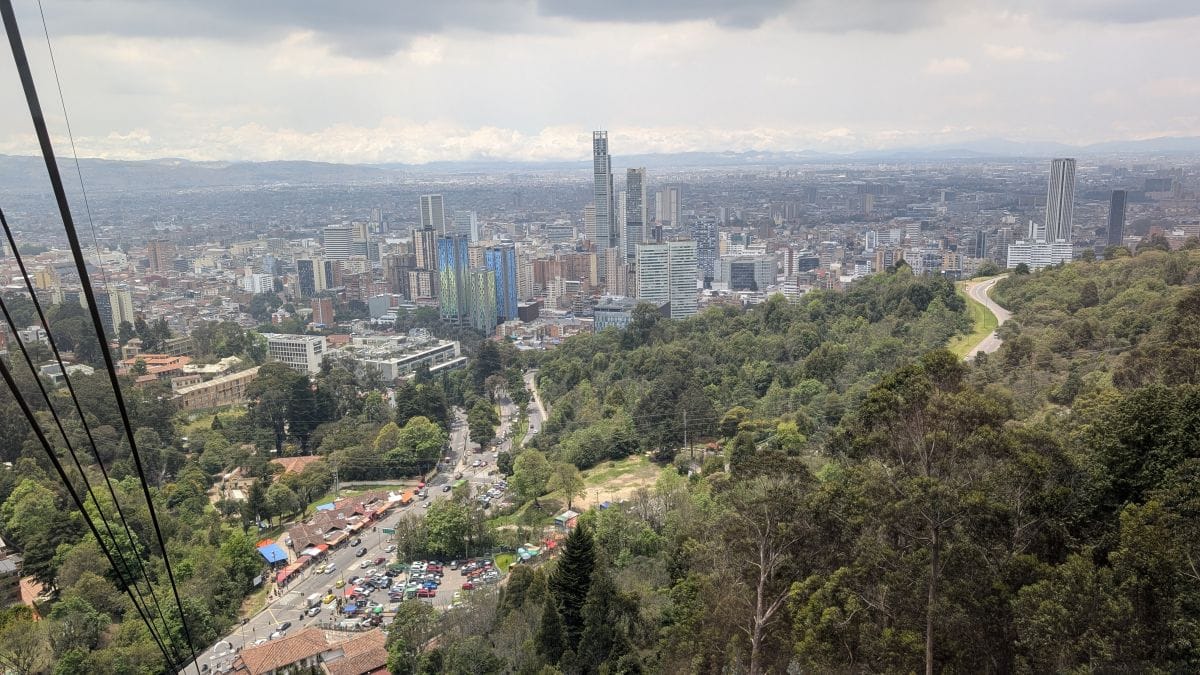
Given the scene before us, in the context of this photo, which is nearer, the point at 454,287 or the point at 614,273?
the point at 454,287

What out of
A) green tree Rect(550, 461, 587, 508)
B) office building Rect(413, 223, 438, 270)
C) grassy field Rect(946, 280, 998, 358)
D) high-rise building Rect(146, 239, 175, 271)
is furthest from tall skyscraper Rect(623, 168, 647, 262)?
green tree Rect(550, 461, 587, 508)

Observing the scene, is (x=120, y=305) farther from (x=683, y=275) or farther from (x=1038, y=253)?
(x=1038, y=253)

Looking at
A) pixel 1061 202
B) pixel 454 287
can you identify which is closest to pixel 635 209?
pixel 454 287

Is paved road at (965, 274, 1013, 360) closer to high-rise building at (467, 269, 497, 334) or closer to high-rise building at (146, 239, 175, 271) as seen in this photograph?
high-rise building at (467, 269, 497, 334)

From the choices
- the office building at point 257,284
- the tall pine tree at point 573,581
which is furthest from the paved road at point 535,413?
the office building at point 257,284

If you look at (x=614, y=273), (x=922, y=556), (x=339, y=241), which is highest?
(x=922, y=556)

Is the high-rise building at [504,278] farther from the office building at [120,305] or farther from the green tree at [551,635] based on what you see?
the green tree at [551,635]

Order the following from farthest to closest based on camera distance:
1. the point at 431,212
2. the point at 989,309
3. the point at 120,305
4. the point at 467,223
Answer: the point at 467,223 < the point at 431,212 < the point at 120,305 < the point at 989,309
